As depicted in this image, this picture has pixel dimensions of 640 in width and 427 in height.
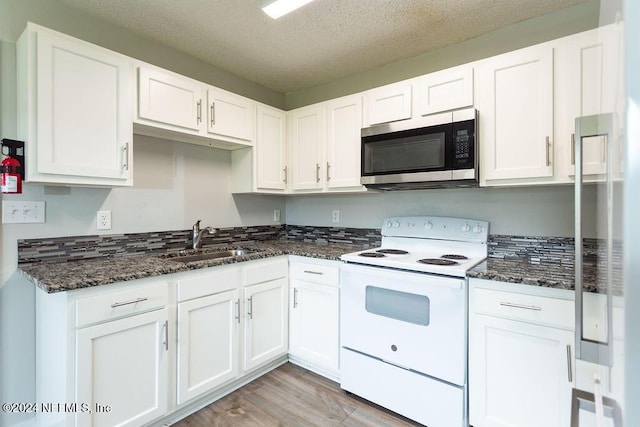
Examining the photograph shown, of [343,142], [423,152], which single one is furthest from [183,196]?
[423,152]

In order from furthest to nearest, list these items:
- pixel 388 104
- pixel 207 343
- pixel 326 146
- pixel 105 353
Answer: pixel 326 146, pixel 388 104, pixel 207 343, pixel 105 353

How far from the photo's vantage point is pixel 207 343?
1912 millimetres

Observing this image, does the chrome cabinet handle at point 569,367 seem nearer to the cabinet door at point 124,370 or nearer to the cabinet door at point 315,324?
the cabinet door at point 315,324

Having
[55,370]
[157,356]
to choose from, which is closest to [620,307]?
[157,356]

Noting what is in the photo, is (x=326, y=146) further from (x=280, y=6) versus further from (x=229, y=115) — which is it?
(x=280, y=6)

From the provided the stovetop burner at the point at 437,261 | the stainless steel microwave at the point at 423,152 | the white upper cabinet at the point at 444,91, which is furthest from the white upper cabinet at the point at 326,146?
the stovetop burner at the point at 437,261

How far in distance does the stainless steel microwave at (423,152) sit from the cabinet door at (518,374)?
34.5 inches

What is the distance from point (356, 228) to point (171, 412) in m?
1.91

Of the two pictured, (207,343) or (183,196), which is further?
(183,196)

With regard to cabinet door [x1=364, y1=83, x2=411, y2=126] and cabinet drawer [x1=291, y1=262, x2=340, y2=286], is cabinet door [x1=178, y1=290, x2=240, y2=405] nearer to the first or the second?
cabinet drawer [x1=291, y1=262, x2=340, y2=286]

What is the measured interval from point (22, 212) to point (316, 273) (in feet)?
5.90

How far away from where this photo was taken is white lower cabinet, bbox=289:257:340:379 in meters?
2.20

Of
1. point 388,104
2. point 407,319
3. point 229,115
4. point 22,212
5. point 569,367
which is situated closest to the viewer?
point 569,367

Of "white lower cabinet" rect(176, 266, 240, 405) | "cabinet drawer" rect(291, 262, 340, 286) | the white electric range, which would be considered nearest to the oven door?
the white electric range
